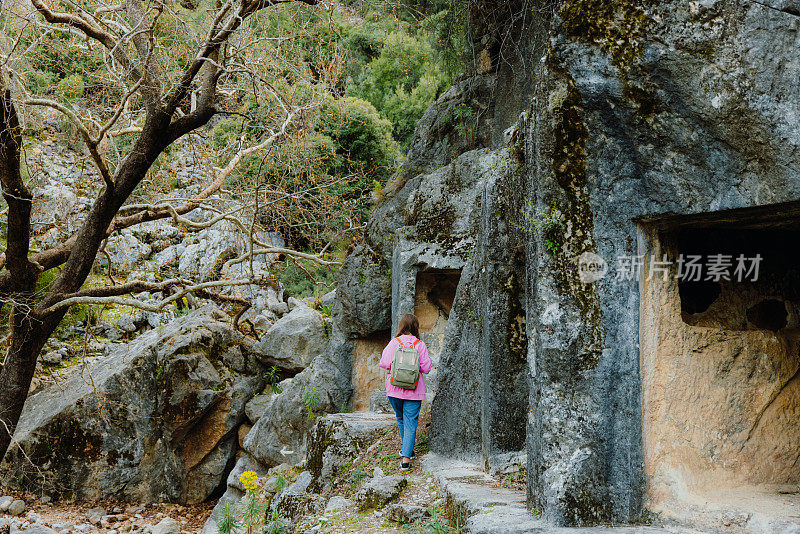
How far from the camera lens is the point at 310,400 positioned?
9.93m

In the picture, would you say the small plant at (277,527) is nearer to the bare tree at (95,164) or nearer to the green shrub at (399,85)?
the bare tree at (95,164)

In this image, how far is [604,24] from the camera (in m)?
3.61

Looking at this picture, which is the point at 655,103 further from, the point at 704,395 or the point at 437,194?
the point at 437,194

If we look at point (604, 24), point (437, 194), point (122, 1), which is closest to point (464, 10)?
point (437, 194)

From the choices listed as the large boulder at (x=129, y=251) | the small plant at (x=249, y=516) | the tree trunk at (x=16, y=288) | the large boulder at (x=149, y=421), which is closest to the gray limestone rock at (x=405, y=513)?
the small plant at (x=249, y=516)

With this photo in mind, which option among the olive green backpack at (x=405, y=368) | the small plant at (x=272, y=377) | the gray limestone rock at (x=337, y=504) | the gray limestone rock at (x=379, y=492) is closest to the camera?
the gray limestone rock at (x=379, y=492)

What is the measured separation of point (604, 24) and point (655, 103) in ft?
1.84

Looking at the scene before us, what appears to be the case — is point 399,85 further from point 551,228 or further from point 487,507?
point 487,507

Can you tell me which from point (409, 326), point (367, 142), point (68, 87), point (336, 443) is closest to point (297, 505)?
point (336, 443)

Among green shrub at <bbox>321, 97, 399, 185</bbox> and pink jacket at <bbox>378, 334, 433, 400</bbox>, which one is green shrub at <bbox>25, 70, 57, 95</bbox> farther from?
green shrub at <bbox>321, 97, 399, 185</bbox>

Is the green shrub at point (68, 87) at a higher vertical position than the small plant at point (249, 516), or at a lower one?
higher

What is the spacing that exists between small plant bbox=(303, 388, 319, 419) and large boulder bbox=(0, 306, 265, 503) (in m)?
1.88

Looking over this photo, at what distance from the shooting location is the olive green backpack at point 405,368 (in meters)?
5.94

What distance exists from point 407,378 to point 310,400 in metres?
4.40
